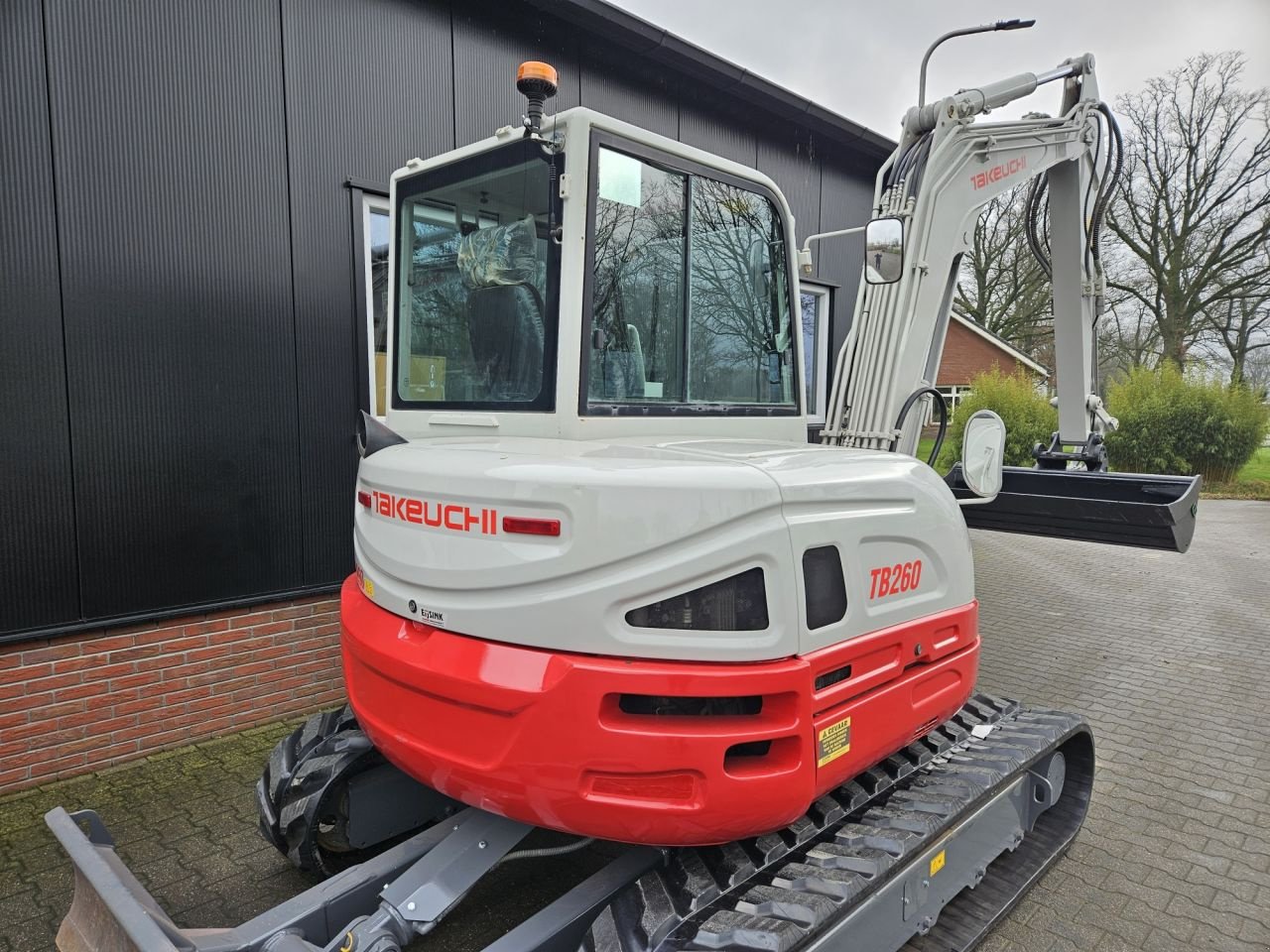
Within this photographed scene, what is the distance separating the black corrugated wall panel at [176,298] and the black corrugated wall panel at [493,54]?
123 centimetres

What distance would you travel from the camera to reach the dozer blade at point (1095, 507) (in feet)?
14.7

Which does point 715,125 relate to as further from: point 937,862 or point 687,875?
point 687,875

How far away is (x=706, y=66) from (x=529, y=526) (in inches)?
235

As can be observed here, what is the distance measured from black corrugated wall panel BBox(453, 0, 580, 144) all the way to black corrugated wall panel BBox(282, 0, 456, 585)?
0.33 meters

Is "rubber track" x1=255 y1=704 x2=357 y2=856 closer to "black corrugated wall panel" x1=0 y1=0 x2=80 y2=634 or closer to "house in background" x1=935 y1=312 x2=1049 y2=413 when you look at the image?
"black corrugated wall panel" x1=0 y1=0 x2=80 y2=634

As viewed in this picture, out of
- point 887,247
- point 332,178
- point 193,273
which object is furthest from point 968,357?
point 193,273

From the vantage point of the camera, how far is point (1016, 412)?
18.2 meters

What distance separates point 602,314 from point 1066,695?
4.84 meters

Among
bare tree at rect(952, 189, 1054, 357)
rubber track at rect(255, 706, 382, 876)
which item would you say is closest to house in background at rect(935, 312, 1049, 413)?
A: bare tree at rect(952, 189, 1054, 357)

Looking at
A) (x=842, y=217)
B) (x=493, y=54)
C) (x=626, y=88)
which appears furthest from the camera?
(x=842, y=217)

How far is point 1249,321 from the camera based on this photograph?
23859 millimetres

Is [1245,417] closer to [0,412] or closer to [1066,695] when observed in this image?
[1066,695]

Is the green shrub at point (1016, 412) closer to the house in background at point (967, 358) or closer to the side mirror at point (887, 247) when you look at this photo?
the house in background at point (967, 358)

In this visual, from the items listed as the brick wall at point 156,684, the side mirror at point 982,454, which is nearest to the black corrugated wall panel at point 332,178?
the brick wall at point 156,684
